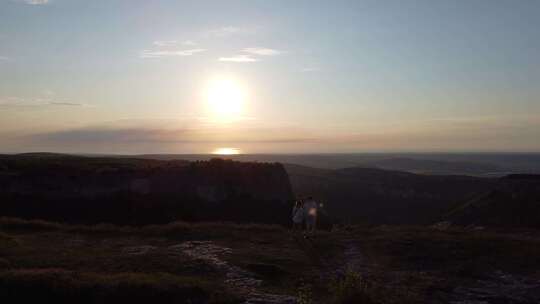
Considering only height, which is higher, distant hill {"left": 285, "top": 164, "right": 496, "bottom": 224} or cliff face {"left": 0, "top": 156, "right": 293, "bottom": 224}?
cliff face {"left": 0, "top": 156, "right": 293, "bottom": 224}

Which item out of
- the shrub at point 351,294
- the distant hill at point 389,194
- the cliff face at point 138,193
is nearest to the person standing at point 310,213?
the shrub at point 351,294

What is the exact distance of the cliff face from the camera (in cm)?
4422

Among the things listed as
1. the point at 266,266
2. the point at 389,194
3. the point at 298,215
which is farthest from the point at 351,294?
the point at 389,194

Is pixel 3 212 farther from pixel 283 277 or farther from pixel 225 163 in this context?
pixel 283 277

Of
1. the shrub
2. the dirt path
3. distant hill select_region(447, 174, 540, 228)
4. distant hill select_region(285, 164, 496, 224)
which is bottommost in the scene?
distant hill select_region(285, 164, 496, 224)

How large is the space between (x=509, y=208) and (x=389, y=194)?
5689cm

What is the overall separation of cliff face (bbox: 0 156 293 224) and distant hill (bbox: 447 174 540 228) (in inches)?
724

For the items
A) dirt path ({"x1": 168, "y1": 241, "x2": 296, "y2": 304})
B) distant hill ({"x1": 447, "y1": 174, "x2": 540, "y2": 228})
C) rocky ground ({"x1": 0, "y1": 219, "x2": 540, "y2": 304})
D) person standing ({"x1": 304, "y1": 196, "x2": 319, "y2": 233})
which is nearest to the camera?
dirt path ({"x1": 168, "y1": 241, "x2": 296, "y2": 304})

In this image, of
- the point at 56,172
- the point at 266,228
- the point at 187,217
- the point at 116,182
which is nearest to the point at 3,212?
the point at 56,172

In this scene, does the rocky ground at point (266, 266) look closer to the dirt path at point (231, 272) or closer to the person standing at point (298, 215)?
the dirt path at point (231, 272)

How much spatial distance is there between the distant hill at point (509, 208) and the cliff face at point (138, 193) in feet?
60.4

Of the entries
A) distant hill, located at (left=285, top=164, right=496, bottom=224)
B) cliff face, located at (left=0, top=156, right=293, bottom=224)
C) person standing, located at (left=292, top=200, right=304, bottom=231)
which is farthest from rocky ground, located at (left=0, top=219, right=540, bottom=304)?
distant hill, located at (left=285, top=164, right=496, bottom=224)

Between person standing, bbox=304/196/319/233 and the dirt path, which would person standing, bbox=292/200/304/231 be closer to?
person standing, bbox=304/196/319/233

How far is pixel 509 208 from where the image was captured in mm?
44469
